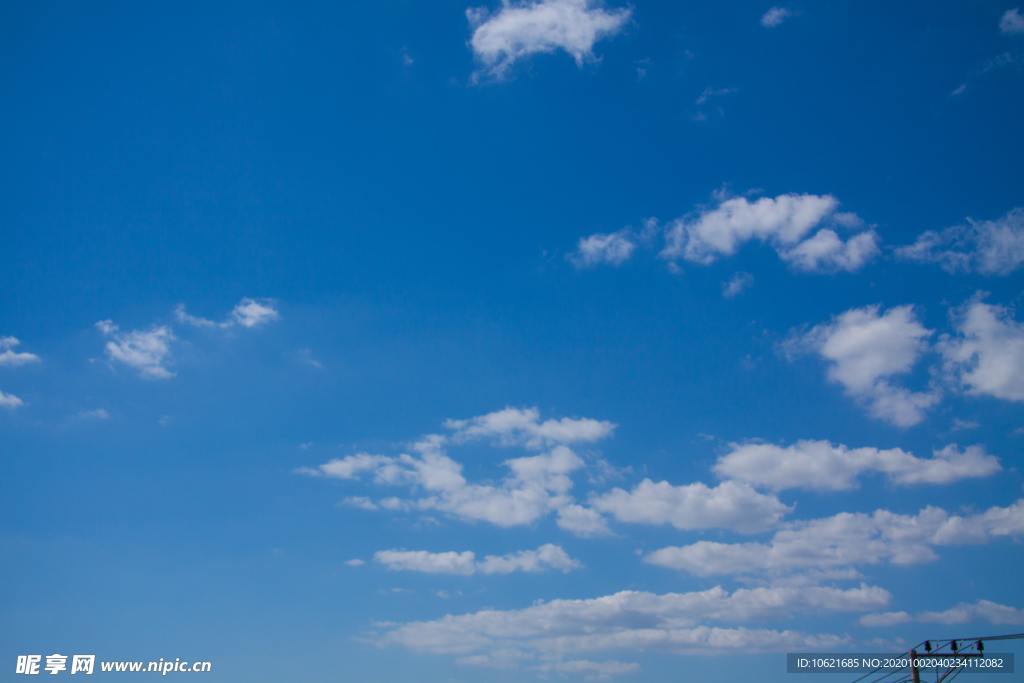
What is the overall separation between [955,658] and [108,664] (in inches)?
3491

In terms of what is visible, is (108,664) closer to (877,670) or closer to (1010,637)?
(877,670)

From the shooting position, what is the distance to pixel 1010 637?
52.6 m

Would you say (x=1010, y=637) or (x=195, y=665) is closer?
(x=1010, y=637)

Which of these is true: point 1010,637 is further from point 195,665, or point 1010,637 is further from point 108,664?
point 108,664

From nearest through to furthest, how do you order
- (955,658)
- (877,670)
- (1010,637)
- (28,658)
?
1. (1010,637)
2. (955,658)
3. (877,670)
4. (28,658)

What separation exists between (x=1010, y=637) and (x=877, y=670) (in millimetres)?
18890

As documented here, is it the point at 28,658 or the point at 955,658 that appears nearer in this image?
the point at 955,658

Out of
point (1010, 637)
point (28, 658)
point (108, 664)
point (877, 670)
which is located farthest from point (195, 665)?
point (1010, 637)

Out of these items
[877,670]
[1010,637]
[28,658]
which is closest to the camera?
[1010,637]

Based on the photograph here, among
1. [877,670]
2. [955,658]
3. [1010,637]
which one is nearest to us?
[1010,637]

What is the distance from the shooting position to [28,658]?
275 ft

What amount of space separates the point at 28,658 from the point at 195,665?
1881 cm

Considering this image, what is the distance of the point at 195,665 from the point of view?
3401 inches

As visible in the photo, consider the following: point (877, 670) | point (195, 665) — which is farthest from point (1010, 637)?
point (195, 665)
